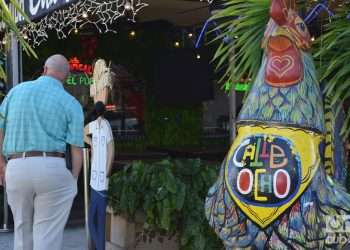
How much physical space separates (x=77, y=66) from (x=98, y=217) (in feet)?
23.6

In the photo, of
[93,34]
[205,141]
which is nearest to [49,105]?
[93,34]

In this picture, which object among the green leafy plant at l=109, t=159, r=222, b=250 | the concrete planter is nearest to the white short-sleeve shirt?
the green leafy plant at l=109, t=159, r=222, b=250

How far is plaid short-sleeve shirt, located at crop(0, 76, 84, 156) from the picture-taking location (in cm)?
415

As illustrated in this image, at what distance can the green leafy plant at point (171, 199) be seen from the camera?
16.6 ft

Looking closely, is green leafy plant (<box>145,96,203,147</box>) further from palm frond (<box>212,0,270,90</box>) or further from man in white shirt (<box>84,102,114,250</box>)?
palm frond (<box>212,0,270,90</box>)

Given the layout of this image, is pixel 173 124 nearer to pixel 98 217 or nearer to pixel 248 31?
pixel 98 217

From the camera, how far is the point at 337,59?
10.1 feet

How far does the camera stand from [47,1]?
6113 mm

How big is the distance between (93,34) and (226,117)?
426cm

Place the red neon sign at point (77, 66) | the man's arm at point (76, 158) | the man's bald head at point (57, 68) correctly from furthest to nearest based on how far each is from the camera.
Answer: the red neon sign at point (77, 66), the man's bald head at point (57, 68), the man's arm at point (76, 158)

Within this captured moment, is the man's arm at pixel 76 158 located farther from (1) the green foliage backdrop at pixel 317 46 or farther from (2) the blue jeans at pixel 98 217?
(1) the green foliage backdrop at pixel 317 46
